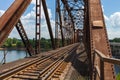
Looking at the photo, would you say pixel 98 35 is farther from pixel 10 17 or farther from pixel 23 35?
pixel 23 35

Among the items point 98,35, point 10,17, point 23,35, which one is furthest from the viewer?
point 23,35

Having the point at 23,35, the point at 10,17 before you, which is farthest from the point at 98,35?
the point at 23,35

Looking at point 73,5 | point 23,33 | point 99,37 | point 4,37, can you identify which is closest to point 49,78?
point 4,37

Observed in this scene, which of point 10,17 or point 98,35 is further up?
point 10,17

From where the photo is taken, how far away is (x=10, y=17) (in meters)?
9.65

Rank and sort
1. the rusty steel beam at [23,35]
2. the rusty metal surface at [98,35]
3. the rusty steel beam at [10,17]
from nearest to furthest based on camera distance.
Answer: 1. the rusty steel beam at [10,17]
2. the rusty metal surface at [98,35]
3. the rusty steel beam at [23,35]

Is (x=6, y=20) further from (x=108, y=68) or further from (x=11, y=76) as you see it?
(x=108, y=68)

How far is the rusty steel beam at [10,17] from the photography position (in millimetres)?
9117

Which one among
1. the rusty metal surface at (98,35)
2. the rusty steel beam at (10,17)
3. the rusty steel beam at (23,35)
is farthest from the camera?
the rusty steel beam at (23,35)

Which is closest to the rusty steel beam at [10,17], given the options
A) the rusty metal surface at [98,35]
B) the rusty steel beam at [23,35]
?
the rusty metal surface at [98,35]

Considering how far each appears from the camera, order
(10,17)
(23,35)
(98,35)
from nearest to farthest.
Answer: (10,17), (98,35), (23,35)

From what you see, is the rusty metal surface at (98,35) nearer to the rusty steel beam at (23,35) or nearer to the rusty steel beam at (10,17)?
the rusty steel beam at (10,17)

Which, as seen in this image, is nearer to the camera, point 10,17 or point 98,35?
point 10,17

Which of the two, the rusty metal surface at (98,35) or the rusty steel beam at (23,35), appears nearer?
the rusty metal surface at (98,35)
